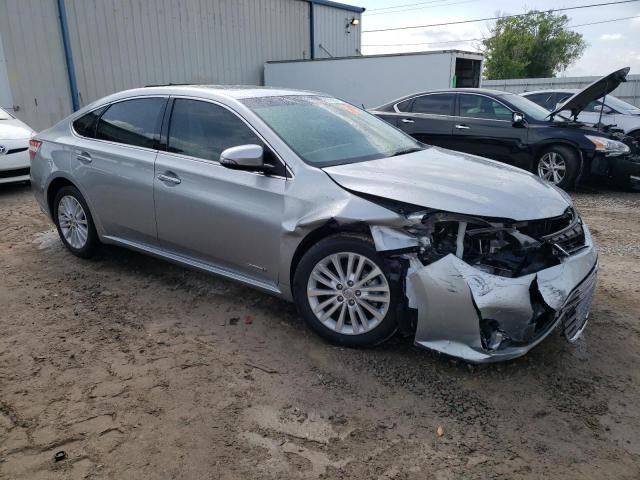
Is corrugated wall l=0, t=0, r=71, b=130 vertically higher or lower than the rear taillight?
higher

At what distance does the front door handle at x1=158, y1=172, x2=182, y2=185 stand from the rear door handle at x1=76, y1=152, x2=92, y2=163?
98 cm

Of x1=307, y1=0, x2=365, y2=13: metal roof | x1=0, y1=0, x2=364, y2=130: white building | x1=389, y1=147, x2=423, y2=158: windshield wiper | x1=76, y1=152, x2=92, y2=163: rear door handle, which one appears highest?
x1=307, y1=0, x2=365, y2=13: metal roof

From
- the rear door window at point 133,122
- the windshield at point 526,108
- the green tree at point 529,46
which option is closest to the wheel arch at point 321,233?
the rear door window at point 133,122

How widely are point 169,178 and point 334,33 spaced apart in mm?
16885

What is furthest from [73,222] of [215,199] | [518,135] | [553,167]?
[553,167]

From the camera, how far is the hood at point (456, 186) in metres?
2.96

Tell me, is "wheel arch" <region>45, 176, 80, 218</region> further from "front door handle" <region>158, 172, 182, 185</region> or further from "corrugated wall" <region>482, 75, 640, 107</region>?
"corrugated wall" <region>482, 75, 640, 107</region>

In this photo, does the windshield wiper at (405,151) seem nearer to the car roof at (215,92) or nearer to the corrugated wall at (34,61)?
the car roof at (215,92)

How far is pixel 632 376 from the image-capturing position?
3016mm

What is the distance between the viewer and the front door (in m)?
3.46

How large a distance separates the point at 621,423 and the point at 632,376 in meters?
0.51

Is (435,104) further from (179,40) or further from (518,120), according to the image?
(179,40)

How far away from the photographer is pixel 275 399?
2.84 m

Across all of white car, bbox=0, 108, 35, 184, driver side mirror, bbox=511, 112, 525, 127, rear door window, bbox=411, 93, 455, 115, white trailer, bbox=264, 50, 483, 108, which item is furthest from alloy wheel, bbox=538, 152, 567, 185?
white car, bbox=0, 108, 35, 184
